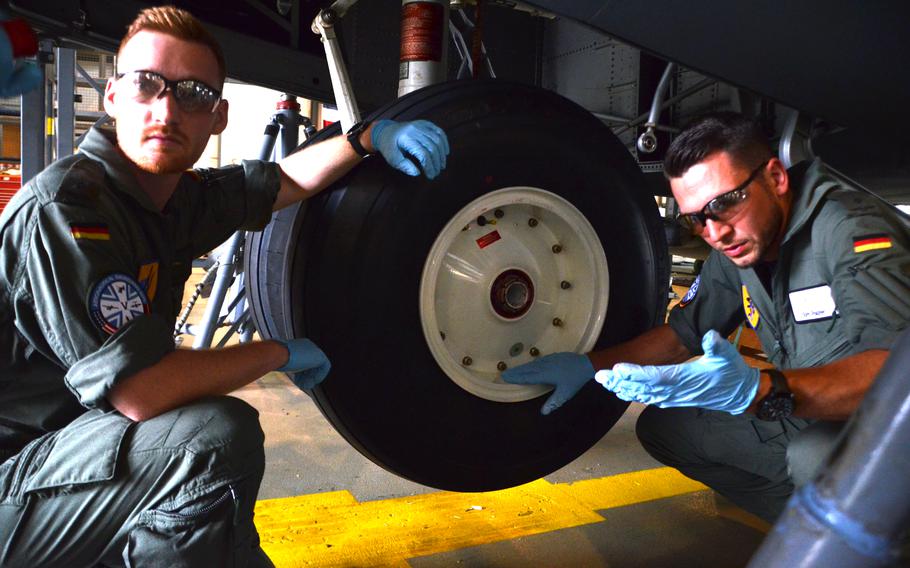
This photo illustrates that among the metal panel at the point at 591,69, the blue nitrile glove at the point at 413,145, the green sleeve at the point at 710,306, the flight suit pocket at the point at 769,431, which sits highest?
the metal panel at the point at 591,69

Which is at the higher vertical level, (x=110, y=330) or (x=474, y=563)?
(x=110, y=330)

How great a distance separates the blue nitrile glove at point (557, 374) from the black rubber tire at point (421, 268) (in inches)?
2.7

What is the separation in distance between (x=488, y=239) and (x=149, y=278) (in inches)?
27.7

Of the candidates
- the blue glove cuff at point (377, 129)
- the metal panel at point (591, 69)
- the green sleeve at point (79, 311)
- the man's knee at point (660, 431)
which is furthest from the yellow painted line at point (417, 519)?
the metal panel at point (591, 69)

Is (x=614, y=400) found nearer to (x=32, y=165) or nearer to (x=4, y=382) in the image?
(x=4, y=382)

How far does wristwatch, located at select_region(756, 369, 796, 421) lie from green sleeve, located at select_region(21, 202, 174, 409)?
99 cm

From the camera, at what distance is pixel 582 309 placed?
177cm

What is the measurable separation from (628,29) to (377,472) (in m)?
1.60

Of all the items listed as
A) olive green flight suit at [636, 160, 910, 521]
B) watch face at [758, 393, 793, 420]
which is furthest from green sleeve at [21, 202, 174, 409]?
olive green flight suit at [636, 160, 910, 521]

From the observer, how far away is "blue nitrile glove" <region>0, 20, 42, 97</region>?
2.87 feet

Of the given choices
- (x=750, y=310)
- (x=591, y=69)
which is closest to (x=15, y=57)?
(x=750, y=310)

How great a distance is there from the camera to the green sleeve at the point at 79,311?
1.08 meters

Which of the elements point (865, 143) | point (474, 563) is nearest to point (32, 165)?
point (474, 563)

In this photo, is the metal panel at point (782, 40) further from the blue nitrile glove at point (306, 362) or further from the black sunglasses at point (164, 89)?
the blue nitrile glove at point (306, 362)
